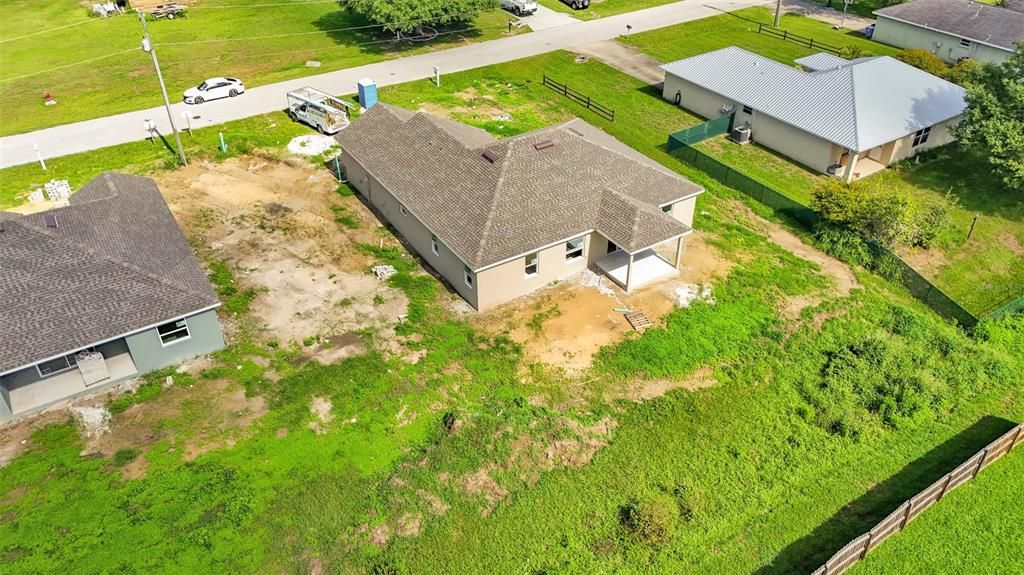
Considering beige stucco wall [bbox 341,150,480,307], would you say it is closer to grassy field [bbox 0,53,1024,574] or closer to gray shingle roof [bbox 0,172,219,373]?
grassy field [bbox 0,53,1024,574]

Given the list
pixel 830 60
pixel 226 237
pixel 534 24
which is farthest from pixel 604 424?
pixel 534 24

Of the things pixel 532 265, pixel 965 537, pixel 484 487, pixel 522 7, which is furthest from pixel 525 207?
pixel 522 7

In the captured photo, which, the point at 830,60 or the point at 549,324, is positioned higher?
the point at 830,60

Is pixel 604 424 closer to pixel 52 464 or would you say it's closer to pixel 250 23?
pixel 52 464

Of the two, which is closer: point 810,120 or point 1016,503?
point 1016,503

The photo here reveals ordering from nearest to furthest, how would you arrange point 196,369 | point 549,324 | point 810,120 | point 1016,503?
point 1016,503 → point 196,369 → point 549,324 → point 810,120

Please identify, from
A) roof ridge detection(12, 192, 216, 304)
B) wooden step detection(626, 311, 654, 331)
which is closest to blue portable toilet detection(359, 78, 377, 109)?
roof ridge detection(12, 192, 216, 304)

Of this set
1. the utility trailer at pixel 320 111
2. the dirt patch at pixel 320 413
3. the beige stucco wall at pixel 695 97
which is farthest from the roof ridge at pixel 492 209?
the beige stucco wall at pixel 695 97

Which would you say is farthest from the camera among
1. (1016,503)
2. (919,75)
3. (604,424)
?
(919,75)
